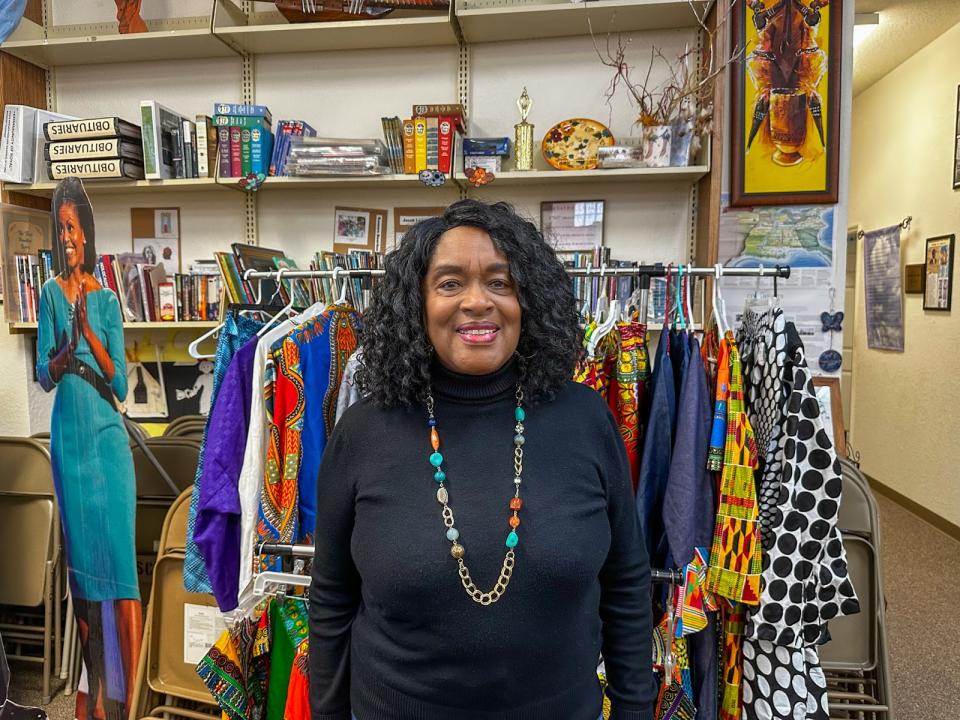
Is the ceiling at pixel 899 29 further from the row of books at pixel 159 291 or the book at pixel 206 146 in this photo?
the row of books at pixel 159 291

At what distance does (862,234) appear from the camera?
5035 millimetres

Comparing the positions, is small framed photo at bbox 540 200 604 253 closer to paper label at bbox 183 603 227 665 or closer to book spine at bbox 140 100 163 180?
book spine at bbox 140 100 163 180

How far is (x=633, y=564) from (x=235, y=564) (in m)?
0.95

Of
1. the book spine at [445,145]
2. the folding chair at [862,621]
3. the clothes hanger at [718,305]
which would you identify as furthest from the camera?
the book spine at [445,145]

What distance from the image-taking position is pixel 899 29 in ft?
12.5

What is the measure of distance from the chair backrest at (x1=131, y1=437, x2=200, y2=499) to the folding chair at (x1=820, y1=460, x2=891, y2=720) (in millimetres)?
2056

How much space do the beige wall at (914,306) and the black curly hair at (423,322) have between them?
3.71 metres

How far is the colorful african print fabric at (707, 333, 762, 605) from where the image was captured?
1.38 meters

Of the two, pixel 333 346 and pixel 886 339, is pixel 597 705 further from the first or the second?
pixel 886 339

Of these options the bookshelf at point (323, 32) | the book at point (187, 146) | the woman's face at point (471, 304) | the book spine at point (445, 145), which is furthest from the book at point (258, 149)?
the woman's face at point (471, 304)

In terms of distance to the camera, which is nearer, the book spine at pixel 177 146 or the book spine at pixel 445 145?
the book spine at pixel 445 145

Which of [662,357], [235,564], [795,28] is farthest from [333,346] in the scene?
[795,28]

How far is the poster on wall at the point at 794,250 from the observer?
234 cm

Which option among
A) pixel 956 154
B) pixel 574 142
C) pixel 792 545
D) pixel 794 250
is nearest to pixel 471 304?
pixel 792 545
